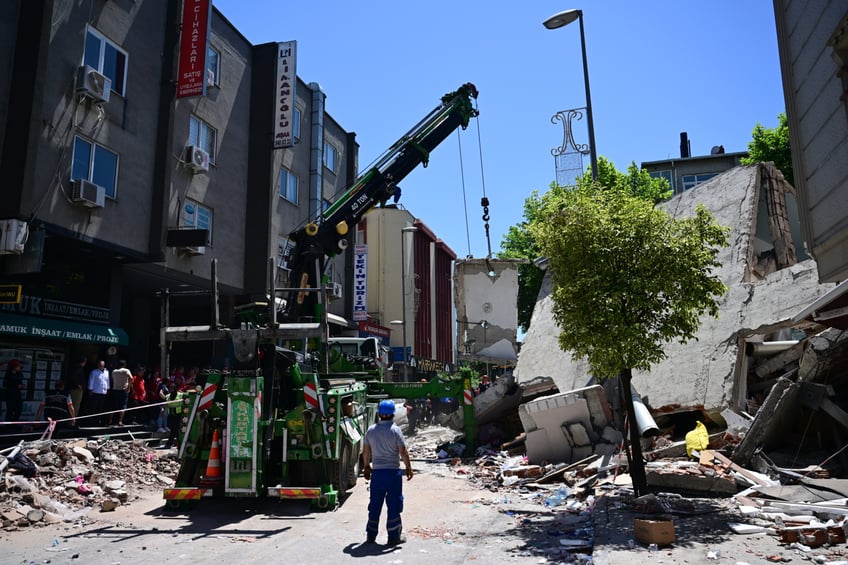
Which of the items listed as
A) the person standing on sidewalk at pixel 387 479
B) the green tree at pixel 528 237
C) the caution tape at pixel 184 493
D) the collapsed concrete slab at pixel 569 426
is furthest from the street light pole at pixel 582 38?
the green tree at pixel 528 237

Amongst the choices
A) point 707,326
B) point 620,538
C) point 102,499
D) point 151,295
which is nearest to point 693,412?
point 707,326

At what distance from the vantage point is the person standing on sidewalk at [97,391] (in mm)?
14281

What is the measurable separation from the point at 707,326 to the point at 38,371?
626 inches

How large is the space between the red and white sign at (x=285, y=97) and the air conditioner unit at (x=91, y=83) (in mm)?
7176

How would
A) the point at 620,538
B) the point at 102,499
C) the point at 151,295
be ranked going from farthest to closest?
the point at 151,295, the point at 102,499, the point at 620,538

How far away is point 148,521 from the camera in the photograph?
8250mm

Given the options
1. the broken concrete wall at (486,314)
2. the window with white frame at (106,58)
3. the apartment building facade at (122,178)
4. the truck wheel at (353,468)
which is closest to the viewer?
the truck wheel at (353,468)

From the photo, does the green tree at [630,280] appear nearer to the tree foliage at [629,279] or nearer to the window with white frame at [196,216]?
the tree foliage at [629,279]

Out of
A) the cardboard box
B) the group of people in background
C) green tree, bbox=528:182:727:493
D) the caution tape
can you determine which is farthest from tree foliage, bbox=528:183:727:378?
the group of people in background

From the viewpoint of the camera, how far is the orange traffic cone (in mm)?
8531

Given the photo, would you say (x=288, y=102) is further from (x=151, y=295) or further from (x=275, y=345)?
(x=275, y=345)

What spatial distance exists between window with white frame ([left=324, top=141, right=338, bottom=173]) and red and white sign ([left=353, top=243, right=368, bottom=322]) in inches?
157

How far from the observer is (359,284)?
30328 mm

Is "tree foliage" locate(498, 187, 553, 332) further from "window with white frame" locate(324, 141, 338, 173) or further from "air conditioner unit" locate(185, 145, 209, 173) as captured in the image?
"air conditioner unit" locate(185, 145, 209, 173)
